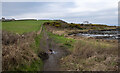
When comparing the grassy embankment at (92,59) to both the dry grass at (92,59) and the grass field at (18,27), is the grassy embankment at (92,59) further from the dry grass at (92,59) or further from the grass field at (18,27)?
the grass field at (18,27)

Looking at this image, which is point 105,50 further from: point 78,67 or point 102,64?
point 78,67

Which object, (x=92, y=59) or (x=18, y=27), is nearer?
(x=92, y=59)

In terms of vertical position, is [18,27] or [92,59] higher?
[18,27]

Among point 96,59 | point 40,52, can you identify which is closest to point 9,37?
point 40,52

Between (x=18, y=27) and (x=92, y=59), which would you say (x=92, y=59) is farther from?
(x=18, y=27)

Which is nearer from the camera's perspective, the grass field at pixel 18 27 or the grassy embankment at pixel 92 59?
the grassy embankment at pixel 92 59

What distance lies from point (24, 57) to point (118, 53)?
724cm

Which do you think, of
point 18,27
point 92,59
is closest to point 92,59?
point 92,59

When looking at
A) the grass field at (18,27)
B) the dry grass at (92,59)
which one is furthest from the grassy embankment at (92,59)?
the grass field at (18,27)

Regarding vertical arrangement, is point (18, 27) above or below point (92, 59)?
above

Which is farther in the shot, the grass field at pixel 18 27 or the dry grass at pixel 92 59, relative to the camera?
the grass field at pixel 18 27

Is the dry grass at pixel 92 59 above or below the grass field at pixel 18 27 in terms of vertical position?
below

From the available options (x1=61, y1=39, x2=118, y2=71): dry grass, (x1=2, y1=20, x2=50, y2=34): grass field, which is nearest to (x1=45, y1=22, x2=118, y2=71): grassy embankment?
(x1=61, y1=39, x2=118, y2=71): dry grass

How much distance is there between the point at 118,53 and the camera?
33.2 feet
